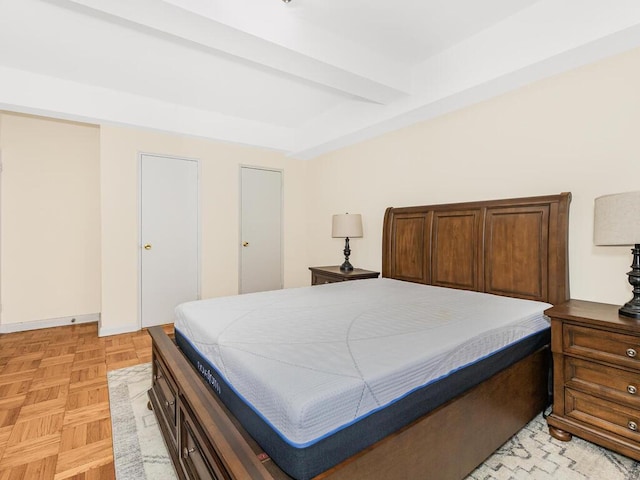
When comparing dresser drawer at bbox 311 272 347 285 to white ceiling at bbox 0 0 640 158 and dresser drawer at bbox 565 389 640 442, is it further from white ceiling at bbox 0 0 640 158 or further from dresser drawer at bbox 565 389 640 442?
dresser drawer at bbox 565 389 640 442

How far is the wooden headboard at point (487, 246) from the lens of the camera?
2.21m

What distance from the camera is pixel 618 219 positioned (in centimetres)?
164

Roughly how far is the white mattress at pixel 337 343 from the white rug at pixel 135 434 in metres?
0.58

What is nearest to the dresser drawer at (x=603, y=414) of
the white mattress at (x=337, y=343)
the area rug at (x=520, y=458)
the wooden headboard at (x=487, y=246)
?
the area rug at (x=520, y=458)

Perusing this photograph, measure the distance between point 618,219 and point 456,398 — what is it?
1.24 metres

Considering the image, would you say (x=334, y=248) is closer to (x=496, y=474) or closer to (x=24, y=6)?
(x=496, y=474)

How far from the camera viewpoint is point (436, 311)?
6.17 ft

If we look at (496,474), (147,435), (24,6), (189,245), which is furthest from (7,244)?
(496,474)

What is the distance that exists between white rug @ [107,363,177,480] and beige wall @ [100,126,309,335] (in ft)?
4.60

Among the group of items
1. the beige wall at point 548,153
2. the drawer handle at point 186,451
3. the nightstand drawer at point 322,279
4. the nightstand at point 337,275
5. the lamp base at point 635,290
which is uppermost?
the beige wall at point 548,153

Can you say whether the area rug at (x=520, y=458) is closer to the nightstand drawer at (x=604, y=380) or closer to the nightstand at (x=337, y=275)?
the nightstand drawer at (x=604, y=380)

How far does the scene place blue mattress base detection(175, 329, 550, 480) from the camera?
91 cm

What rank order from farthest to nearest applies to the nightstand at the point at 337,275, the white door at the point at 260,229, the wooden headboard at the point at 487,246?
1. the white door at the point at 260,229
2. the nightstand at the point at 337,275
3. the wooden headboard at the point at 487,246

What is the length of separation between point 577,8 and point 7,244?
544 centimetres
